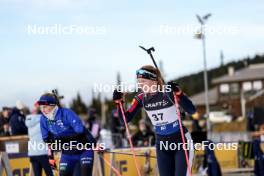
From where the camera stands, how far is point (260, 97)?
67.2 m

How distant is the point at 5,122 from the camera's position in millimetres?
14820

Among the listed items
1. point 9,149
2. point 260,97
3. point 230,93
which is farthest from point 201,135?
point 230,93

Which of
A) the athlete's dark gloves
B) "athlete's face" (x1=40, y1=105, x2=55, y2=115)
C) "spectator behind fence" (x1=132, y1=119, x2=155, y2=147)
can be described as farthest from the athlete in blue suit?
"spectator behind fence" (x1=132, y1=119, x2=155, y2=147)

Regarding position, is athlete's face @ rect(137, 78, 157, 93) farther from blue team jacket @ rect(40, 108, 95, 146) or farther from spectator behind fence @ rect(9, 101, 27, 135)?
spectator behind fence @ rect(9, 101, 27, 135)

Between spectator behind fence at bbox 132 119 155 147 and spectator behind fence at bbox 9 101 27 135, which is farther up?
spectator behind fence at bbox 9 101 27 135

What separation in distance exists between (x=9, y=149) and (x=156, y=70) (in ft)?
22.9

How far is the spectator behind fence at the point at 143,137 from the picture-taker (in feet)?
50.1

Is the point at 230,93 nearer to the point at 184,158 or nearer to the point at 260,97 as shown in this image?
the point at 260,97

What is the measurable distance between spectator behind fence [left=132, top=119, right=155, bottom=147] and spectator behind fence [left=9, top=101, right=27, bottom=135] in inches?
124

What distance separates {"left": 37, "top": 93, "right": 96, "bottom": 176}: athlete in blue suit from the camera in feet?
25.0

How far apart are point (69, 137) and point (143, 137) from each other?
7866 millimetres

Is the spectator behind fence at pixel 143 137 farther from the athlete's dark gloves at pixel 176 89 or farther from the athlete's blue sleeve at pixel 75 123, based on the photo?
the athlete's dark gloves at pixel 176 89

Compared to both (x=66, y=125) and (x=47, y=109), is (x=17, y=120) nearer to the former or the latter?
(x=47, y=109)

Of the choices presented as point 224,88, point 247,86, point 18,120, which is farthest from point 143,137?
point 224,88
